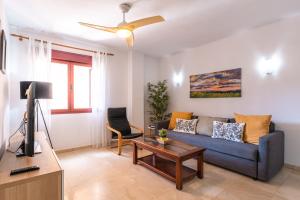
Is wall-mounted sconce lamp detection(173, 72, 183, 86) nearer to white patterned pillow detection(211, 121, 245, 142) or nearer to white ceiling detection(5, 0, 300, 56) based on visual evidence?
white ceiling detection(5, 0, 300, 56)

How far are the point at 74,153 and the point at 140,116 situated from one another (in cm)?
190

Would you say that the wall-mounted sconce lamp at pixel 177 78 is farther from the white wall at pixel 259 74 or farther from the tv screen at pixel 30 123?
the tv screen at pixel 30 123

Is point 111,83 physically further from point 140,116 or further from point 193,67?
point 193,67

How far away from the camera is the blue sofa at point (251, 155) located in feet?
7.70

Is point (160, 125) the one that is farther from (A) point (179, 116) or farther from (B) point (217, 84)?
(B) point (217, 84)

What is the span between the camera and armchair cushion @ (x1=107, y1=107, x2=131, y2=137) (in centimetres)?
400

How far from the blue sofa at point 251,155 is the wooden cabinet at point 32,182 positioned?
94.9 inches

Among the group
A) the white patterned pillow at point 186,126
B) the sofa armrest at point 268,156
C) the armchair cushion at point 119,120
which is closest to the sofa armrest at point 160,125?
the white patterned pillow at point 186,126

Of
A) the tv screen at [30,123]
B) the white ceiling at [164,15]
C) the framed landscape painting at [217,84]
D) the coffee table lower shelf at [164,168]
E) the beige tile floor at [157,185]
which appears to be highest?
the white ceiling at [164,15]

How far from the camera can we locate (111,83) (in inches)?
172

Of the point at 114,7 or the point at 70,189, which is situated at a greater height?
the point at 114,7

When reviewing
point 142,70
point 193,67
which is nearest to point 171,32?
point 193,67

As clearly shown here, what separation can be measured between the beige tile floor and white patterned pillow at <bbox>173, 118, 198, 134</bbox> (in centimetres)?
78

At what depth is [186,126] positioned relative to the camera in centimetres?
372
